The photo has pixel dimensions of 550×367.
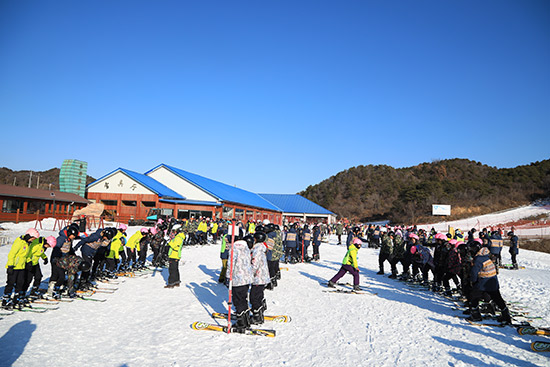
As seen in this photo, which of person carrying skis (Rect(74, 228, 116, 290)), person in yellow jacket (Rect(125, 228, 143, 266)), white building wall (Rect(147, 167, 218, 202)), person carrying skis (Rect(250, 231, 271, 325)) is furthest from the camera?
white building wall (Rect(147, 167, 218, 202))

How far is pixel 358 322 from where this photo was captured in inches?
279

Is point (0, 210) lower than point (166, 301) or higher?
higher

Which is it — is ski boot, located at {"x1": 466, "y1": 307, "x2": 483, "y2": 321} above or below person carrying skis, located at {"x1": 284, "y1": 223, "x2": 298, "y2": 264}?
below

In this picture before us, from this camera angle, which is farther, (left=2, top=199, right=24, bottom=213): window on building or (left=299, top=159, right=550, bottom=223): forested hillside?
(left=299, top=159, right=550, bottom=223): forested hillside

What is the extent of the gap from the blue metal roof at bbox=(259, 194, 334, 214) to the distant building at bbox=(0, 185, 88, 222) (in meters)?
33.0

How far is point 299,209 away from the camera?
5862cm

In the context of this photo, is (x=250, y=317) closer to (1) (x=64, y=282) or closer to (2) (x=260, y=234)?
(2) (x=260, y=234)

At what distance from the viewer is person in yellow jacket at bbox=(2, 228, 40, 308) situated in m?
6.76

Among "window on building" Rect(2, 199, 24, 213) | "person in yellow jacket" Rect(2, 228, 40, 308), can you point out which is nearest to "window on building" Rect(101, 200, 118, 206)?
"window on building" Rect(2, 199, 24, 213)

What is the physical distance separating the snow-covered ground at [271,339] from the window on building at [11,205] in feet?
77.1

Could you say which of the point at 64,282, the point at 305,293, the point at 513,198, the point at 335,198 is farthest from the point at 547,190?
the point at 64,282

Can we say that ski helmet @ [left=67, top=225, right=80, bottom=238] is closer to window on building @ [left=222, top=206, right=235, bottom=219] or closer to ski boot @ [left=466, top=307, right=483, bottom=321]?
ski boot @ [left=466, top=307, right=483, bottom=321]

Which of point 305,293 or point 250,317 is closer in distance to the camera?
point 250,317

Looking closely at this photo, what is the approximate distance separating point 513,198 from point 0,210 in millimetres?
74722
